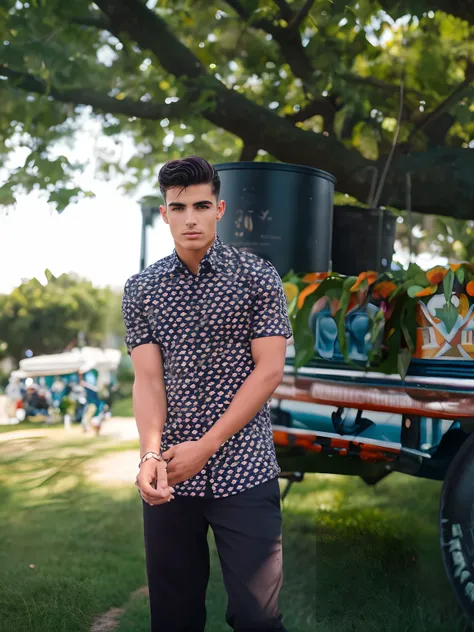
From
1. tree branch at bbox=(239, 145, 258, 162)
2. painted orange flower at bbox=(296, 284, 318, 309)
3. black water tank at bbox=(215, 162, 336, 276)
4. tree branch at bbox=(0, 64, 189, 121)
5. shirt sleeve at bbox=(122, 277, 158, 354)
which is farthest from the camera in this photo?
tree branch at bbox=(239, 145, 258, 162)

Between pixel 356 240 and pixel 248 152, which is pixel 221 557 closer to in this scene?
pixel 356 240

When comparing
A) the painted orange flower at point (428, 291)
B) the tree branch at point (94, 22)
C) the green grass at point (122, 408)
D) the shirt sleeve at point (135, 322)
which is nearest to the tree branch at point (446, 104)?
the tree branch at point (94, 22)

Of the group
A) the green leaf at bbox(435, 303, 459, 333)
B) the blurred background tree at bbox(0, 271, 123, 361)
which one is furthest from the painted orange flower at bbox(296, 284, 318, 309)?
the blurred background tree at bbox(0, 271, 123, 361)

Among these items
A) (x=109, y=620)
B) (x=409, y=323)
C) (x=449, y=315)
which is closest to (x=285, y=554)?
(x=109, y=620)

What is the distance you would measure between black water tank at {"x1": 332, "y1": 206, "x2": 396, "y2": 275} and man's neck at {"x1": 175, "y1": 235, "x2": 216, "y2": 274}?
2.35 m

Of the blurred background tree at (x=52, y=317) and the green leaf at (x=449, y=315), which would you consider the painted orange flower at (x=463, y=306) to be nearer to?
the green leaf at (x=449, y=315)

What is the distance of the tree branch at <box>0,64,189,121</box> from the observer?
5.35 m

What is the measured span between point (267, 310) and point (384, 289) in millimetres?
1188

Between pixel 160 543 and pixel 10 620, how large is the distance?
1.68 metres

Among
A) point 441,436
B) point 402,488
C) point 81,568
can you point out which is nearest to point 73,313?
point 402,488

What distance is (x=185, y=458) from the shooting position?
2094 millimetres

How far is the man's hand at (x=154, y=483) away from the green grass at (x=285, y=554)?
1.74 metres

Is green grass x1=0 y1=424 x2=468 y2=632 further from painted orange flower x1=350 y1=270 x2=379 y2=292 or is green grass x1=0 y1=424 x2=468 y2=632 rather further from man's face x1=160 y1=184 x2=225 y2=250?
man's face x1=160 y1=184 x2=225 y2=250

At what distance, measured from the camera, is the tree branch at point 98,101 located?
5.35 metres
